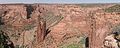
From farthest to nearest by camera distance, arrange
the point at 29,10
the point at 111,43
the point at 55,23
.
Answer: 1. the point at 29,10
2. the point at 55,23
3. the point at 111,43

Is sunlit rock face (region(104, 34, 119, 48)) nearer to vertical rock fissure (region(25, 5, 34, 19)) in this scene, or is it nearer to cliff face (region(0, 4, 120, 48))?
cliff face (region(0, 4, 120, 48))

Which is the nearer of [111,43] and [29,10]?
[111,43]

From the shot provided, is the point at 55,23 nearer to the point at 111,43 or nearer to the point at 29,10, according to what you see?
the point at 29,10

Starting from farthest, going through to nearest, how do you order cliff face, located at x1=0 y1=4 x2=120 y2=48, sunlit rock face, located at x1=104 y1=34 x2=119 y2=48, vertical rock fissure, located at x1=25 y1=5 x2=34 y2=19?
Answer: vertical rock fissure, located at x1=25 y1=5 x2=34 y2=19
cliff face, located at x1=0 y1=4 x2=120 y2=48
sunlit rock face, located at x1=104 y1=34 x2=119 y2=48

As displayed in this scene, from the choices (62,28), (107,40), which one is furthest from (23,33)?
(107,40)

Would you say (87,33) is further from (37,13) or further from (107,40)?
(107,40)

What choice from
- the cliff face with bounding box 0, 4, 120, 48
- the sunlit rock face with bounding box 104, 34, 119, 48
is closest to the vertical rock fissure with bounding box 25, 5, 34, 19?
the cliff face with bounding box 0, 4, 120, 48

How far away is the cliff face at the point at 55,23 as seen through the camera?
1945 inches

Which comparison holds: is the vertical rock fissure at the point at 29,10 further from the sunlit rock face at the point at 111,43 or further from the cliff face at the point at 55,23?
the sunlit rock face at the point at 111,43

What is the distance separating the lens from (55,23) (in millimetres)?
59531

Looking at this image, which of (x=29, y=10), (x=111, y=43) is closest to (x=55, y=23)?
(x=29, y=10)

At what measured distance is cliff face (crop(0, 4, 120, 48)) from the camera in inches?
1945

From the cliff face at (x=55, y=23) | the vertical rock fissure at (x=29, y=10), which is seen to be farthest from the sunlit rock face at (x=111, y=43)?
the vertical rock fissure at (x=29, y=10)

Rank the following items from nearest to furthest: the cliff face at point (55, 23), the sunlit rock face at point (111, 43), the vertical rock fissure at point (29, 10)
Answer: the sunlit rock face at point (111, 43)
the cliff face at point (55, 23)
the vertical rock fissure at point (29, 10)
